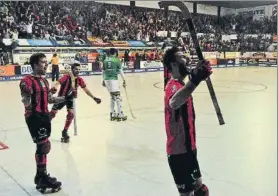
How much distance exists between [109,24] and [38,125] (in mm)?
28823

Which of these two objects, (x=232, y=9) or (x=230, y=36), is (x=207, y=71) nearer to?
(x=230, y=36)

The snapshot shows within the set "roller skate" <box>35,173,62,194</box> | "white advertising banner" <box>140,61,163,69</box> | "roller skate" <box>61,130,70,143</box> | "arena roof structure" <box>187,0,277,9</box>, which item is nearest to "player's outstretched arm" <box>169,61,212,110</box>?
"roller skate" <box>35,173,62,194</box>

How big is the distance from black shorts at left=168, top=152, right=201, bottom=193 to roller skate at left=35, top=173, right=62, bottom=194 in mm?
2177

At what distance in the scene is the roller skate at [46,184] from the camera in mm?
4594

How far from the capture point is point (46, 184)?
4594mm

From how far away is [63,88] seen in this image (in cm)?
699

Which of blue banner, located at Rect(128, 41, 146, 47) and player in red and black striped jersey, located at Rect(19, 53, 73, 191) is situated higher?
blue banner, located at Rect(128, 41, 146, 47)

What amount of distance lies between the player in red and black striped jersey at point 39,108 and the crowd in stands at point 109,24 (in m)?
21.7

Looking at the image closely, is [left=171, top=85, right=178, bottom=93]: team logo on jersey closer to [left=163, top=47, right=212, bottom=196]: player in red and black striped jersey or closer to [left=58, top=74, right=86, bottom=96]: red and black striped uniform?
[left=163, top=47, right=212, bottom=196]: player in red and black striped jersey

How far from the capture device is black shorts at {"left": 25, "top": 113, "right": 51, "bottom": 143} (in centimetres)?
445

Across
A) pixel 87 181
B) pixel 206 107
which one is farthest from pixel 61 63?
pixel 87 181

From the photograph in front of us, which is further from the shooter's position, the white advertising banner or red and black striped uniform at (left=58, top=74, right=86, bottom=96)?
the white advertising banner

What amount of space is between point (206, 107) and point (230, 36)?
30.0 meters

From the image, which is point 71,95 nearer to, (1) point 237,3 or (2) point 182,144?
(2) point 182,144
